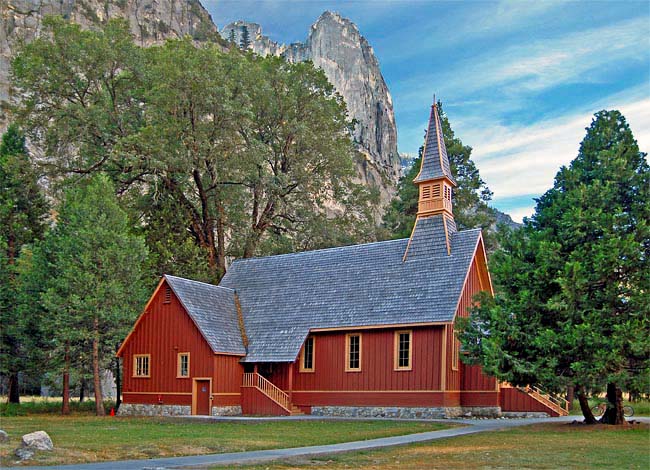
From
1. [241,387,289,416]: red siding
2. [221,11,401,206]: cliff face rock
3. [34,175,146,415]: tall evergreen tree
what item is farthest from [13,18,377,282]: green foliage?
[221,11,401,206]: cliff face rock

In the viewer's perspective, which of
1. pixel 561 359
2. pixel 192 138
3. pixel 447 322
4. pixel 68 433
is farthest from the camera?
pixel 192 138

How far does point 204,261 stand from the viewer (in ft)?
144

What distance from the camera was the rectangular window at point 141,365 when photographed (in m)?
34.7

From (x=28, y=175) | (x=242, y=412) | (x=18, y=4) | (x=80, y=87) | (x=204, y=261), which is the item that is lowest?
(x=242, y=412)

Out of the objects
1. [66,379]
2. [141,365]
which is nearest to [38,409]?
[66,379]

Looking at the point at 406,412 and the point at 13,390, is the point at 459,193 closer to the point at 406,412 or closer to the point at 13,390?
the point at 406,412

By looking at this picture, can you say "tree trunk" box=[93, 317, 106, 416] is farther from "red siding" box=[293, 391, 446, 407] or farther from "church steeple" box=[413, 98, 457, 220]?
"church steeple" box=[413, 98, 457, 220]

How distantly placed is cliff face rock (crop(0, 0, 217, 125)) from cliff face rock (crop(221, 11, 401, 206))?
18450 mm

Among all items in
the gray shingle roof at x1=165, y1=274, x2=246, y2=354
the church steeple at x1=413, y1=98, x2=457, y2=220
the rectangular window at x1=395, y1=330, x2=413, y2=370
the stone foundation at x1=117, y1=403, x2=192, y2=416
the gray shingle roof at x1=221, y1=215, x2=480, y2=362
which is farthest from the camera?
the church steeple at x1=413, y1=98, x2=457, y2=220

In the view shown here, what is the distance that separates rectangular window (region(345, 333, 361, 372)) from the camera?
104ft

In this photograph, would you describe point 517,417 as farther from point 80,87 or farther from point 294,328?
point 80,87

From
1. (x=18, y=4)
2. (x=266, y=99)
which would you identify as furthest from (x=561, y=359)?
(x=18, y=4)

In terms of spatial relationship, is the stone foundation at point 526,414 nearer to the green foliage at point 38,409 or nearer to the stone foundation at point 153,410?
the stone foundation at point 153,410

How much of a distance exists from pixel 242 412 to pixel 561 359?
15676 millimetres
